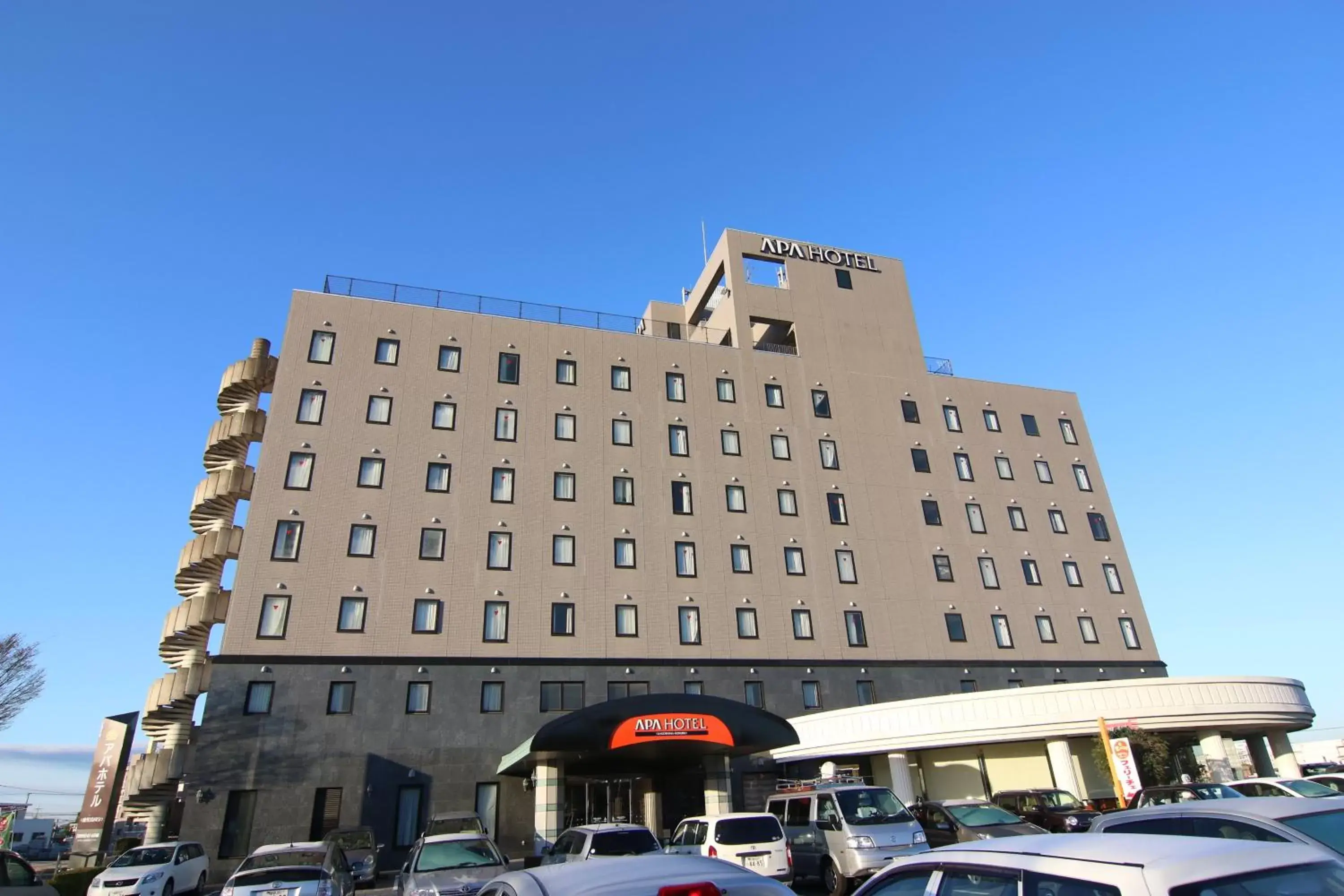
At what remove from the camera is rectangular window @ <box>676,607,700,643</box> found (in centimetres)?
3566

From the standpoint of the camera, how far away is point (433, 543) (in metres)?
34.1

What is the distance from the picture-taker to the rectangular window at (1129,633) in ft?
142

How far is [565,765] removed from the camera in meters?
27.1

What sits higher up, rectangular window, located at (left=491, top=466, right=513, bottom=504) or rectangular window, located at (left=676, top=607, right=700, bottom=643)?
rectangular window, located at (left=491, top=466, right=513, bottom=504)

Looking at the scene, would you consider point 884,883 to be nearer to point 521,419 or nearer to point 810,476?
point 521,419

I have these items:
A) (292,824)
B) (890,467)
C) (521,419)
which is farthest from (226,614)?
(890,467)

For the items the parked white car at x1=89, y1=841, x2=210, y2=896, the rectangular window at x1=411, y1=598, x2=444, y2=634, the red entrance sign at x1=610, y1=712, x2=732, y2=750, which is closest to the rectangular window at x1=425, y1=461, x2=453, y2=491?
the rectangular window at x1=411, y1=598, x2=444, y2=634

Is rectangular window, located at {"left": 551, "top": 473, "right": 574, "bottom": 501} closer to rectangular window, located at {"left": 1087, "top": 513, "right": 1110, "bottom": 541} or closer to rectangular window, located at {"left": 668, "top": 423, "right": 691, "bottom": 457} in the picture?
rectangular window, located at {"left": 668, "top": 423, "right": 691, "bottom": 457}

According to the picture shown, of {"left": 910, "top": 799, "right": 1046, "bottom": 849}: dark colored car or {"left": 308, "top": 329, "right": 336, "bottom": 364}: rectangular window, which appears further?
{"left": 308, "top": 329, "right": 336, "bottom": 364}: rectangular window

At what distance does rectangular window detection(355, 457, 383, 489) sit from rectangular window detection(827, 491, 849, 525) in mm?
22155

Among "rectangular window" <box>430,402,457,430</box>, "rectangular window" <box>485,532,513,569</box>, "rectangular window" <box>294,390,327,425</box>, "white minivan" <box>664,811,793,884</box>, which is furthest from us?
"rectangular window" <box>430,402,457,430</box>

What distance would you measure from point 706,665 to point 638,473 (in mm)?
9743

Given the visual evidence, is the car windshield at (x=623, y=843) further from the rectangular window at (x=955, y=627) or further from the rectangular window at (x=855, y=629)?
Result: the rectangular window at (x=955, y=627)

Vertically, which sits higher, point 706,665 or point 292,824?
point 706,665
